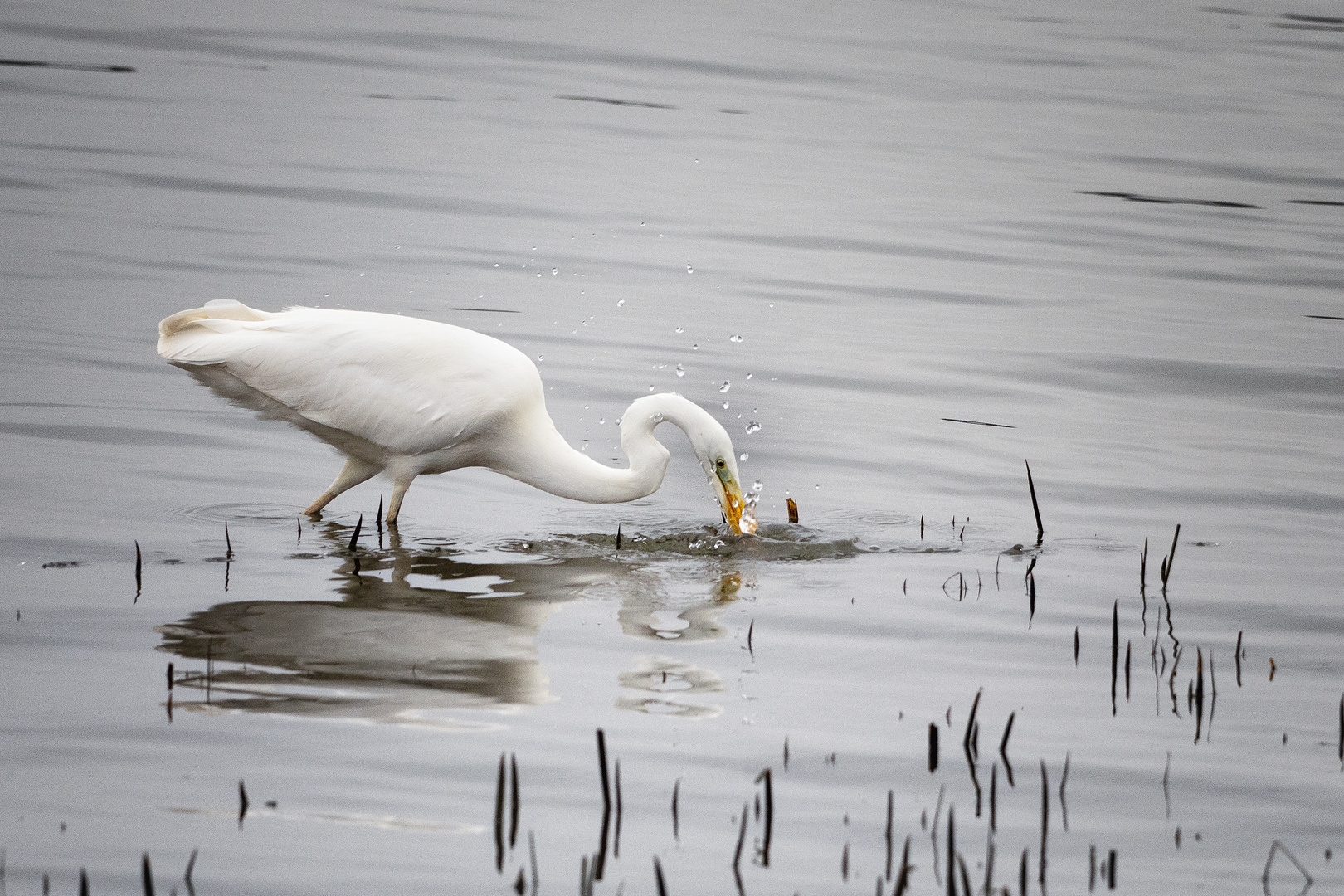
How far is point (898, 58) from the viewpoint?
28469 mm

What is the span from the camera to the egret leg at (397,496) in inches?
335

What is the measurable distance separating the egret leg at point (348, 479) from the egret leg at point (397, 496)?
0.88 feet

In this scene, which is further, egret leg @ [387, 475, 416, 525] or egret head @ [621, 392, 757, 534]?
egret leg @ [387, 475, 416, 525]

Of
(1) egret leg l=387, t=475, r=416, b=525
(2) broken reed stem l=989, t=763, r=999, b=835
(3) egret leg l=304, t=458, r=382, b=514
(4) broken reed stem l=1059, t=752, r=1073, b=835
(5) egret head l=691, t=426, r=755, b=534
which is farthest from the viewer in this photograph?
(3) egret leg l=304, t=458, r=382, b=514

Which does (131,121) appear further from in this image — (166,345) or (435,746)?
(435,746)

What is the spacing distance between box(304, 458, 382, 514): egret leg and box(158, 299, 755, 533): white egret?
0.01 meters

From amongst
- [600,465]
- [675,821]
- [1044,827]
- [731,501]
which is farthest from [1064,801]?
[600,465]

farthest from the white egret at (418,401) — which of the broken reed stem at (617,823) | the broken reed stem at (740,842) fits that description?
the broken reed stem at (740,842)

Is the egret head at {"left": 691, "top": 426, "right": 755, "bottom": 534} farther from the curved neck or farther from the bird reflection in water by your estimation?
the bird reflection in water

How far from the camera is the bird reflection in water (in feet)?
19.2

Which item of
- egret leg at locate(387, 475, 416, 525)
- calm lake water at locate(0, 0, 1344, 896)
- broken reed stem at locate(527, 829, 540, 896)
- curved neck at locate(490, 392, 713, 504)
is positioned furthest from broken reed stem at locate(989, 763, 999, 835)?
egret leg at locate(387, 475, 416, 525)

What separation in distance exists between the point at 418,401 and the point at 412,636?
1.99 metres

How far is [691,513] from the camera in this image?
937 cm

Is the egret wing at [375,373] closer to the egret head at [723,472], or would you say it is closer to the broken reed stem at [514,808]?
the egret head at [723,472]
